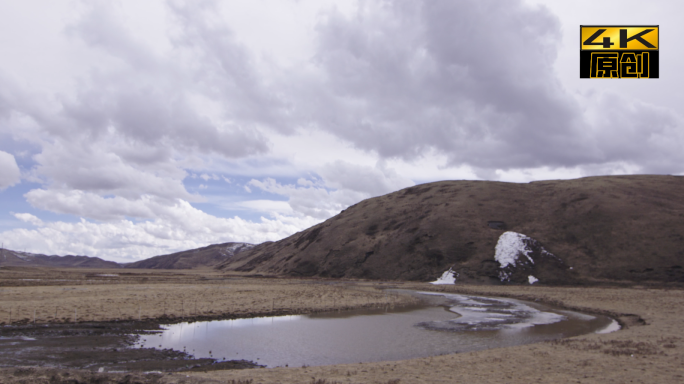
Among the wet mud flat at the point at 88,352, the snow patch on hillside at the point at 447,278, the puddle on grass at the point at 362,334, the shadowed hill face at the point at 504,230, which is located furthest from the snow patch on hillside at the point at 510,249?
the wet mud flat at the point at 88,352

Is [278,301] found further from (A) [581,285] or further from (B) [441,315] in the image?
(A) [581,285]

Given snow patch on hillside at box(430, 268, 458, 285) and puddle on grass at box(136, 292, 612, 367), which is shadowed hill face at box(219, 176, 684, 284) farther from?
puddle on grass at box(136, 292, 612, 367)

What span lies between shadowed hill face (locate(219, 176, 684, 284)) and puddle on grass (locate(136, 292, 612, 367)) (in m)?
48.4

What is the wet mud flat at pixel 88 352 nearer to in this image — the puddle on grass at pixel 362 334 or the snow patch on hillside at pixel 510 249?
the puddle on grass at pixel 362 334

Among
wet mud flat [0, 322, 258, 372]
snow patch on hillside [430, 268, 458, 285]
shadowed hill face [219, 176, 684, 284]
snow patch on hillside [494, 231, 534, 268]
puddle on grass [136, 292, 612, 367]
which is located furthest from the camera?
snow patch on hillside [494, 231, 534, 268]

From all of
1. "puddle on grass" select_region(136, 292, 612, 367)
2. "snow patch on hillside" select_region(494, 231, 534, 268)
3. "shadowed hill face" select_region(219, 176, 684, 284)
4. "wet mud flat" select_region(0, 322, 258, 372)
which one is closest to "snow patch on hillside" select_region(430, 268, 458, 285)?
"shadowed hill face" select_region(219, 176, 684, 284)

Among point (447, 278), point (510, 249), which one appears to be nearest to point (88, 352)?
point (447, 278)

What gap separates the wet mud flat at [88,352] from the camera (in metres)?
18.3

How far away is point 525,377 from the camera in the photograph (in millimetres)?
15836

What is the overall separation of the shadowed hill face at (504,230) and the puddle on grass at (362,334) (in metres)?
48.4

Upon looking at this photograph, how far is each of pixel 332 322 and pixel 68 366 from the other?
19.2 m

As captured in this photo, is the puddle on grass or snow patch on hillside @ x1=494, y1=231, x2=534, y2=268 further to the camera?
snow patch on hillside @ x1=494, y1=231, x2=534, y2=268

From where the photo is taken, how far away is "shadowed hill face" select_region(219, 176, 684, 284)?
82312mm

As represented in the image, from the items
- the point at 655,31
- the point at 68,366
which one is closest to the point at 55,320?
the point at 68,366
